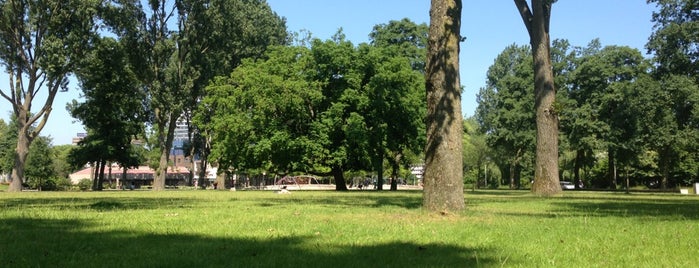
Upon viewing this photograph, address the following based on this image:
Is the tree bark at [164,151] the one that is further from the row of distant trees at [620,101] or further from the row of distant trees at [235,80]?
the row of distant trees at [620,101]

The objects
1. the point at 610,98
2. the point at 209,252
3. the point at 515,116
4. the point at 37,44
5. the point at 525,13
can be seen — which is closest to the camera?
the point at 209,252

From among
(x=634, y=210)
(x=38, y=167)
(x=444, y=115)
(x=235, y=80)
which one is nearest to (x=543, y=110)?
(x=634, y=210)

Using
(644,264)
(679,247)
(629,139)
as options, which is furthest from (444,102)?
(629,139)

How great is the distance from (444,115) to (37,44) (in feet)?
113

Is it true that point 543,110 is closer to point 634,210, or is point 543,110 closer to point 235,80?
point 634,210

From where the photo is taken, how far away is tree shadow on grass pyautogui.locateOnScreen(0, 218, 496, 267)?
5.02 meters

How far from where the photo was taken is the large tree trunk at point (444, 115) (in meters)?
9.98

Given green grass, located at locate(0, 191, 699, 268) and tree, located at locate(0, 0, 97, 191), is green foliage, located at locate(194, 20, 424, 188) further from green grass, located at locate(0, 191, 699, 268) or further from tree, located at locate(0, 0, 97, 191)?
green grass, located at locate(0, 191, 699, 268)

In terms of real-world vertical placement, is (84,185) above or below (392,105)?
below

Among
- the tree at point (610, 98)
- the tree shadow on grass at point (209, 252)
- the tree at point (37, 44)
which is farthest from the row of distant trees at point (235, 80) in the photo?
the tree shadow on grass at point (209, 252)

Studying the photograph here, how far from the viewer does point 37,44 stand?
117 feet

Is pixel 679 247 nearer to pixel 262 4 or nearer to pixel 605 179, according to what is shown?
pixel 262 4

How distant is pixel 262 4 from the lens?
50.9m

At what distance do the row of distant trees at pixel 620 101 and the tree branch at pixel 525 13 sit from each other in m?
16.0
